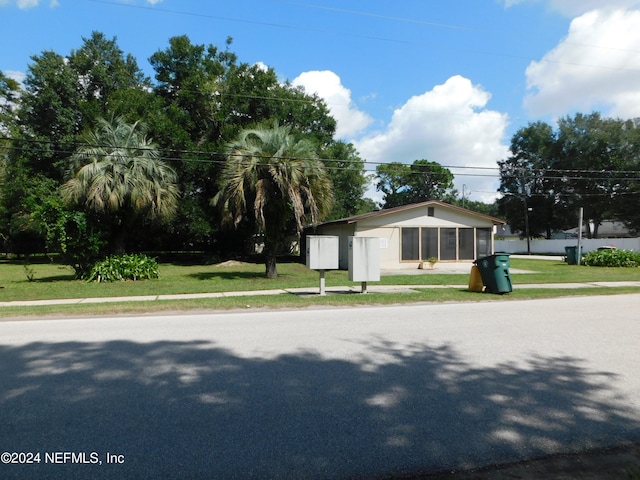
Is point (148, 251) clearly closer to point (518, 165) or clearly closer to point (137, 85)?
point (137, 85)

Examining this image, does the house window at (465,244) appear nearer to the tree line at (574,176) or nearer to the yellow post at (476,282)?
the yellow post at (476,282)

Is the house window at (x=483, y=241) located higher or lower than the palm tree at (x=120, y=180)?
lower

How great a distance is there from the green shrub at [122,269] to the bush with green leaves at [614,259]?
24.4 metres

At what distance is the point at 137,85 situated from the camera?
43.2m

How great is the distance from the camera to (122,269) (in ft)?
60.6

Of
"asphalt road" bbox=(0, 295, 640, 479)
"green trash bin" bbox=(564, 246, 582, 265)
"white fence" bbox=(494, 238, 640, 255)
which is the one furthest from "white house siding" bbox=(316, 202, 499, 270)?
"white fence" bbox=(494, 238, 640, 255)

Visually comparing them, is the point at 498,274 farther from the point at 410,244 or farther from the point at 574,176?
the point at 574,176

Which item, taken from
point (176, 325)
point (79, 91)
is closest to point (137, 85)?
point (79, 91)

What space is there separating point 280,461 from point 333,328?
4975 millimetres

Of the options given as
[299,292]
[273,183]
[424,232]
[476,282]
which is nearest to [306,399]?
[299,292]

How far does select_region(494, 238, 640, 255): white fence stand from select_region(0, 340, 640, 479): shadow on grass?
44209mm

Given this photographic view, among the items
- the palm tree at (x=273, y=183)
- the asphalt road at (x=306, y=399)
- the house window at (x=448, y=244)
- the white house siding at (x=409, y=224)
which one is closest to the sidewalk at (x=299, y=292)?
the palm tree at (x=273, y=183)

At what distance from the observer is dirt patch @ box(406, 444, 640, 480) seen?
3.18 m

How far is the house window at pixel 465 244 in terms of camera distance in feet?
87.8
